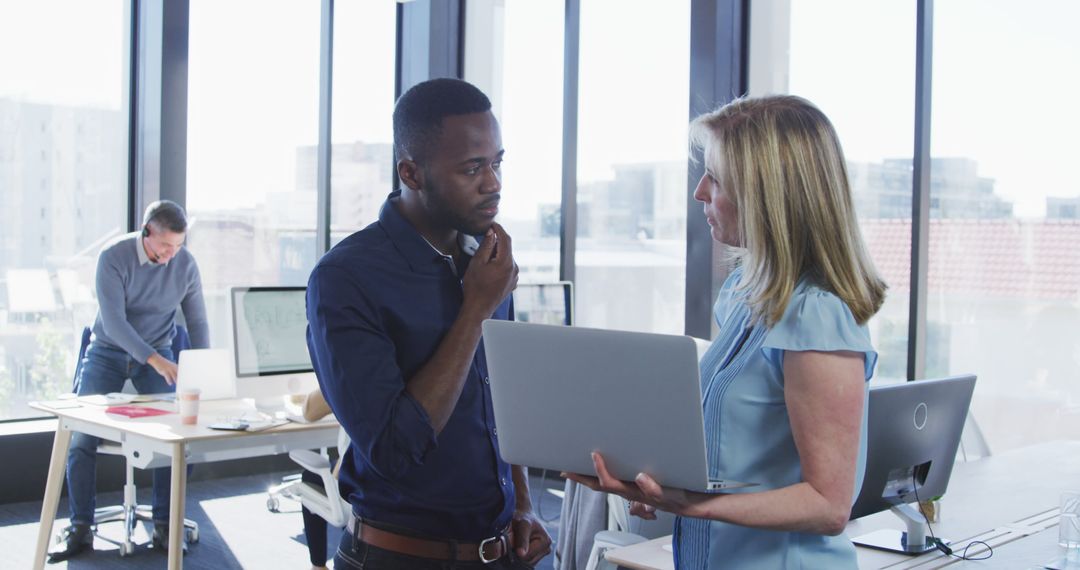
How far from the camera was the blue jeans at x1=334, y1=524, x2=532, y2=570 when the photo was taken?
1438 millimetres

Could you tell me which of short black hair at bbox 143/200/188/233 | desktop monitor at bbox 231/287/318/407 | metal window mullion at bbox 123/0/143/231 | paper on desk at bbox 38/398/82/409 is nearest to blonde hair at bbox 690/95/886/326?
desktop monitor at bbox 231/287/318/407

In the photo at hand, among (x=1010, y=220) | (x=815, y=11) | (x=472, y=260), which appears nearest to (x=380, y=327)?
(x=472, y=260)

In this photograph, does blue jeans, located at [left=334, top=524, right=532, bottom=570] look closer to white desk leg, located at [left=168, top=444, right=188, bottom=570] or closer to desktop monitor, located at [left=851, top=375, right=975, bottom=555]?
desktop monitor, located at [left=851, top=375, right=975, bottom=555]

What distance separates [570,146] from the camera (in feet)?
18.7

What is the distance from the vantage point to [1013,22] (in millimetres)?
3938

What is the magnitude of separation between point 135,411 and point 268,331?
1.92ft

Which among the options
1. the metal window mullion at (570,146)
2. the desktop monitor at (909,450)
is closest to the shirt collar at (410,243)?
the desktop monitor at (909,450)

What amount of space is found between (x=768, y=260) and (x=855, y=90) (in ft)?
11.1

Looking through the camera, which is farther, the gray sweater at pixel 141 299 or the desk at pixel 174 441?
the gray sweater at pixel 141 299

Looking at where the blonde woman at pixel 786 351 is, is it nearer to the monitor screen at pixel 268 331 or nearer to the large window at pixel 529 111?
the monitor screen at pixel 268 331

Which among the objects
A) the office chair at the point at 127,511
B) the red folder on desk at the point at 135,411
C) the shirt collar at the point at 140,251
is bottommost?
the office chair at the point at 127,511

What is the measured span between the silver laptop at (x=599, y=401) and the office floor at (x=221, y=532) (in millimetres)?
3003

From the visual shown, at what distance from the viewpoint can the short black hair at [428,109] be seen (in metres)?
1.50

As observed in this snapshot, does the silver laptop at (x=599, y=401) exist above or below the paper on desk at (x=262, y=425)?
above
